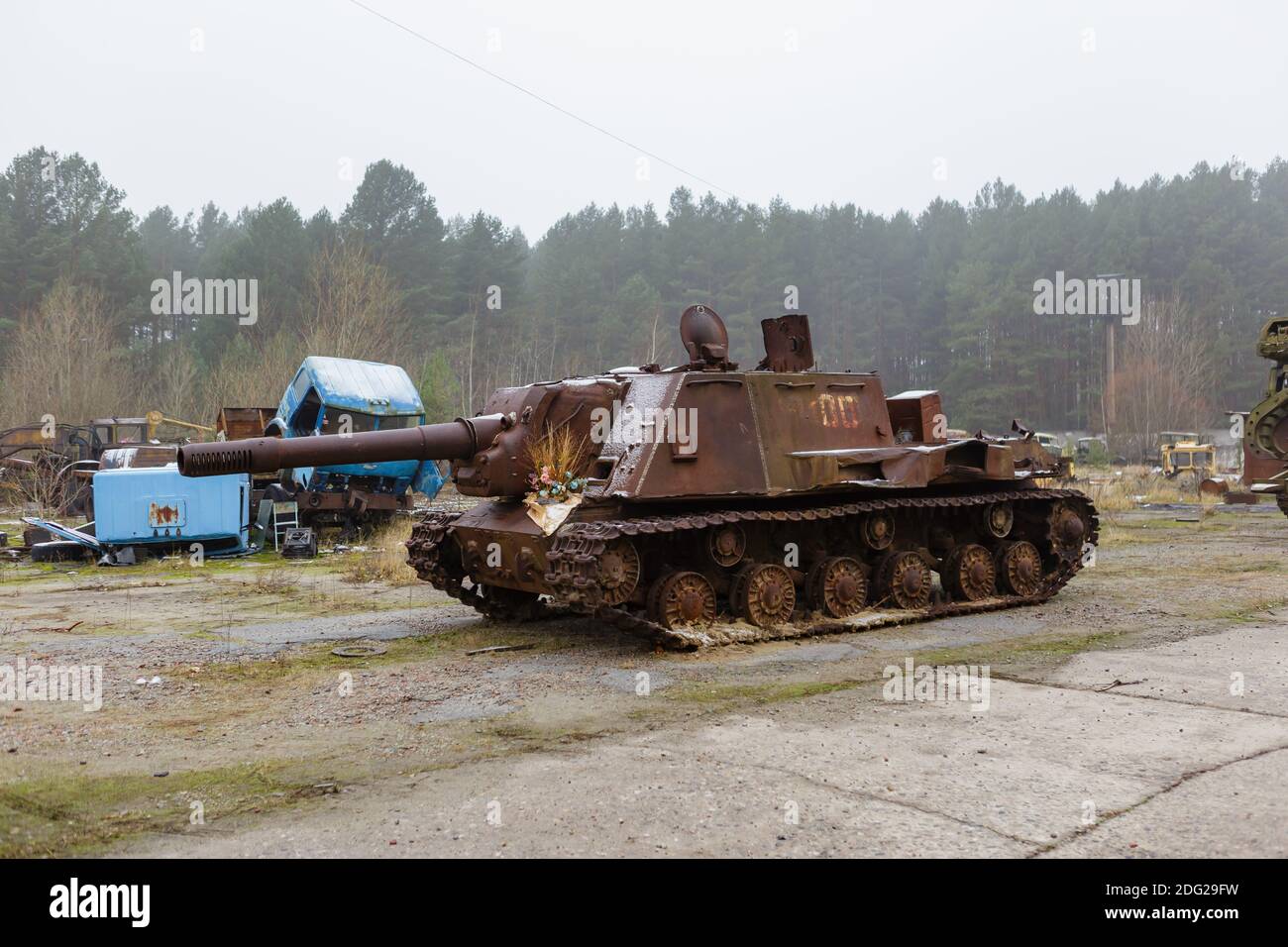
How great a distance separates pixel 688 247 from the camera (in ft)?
175

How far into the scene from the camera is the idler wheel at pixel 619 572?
28.7 feet

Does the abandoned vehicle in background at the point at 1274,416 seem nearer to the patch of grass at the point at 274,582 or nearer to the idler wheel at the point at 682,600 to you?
the idler wheel at the point at 682,600

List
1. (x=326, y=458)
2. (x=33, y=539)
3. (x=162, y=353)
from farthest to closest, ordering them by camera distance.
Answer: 1. (x=162, y=353)
2. (x=33, y=539)
3. (x=326, y=458)

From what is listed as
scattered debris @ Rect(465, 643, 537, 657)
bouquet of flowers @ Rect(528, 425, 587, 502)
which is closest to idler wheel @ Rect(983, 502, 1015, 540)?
bouquet of flowers @ Rect(528, 425, 587, 502)

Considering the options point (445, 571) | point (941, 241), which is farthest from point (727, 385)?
point (941, 241)

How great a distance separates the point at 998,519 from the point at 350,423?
12078mm

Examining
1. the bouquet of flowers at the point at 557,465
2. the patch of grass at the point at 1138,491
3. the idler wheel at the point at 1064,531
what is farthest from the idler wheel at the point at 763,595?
the patch of grass at the point at 1138,491

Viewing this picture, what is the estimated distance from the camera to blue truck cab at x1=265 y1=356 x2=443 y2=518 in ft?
63.8

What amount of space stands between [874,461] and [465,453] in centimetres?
396

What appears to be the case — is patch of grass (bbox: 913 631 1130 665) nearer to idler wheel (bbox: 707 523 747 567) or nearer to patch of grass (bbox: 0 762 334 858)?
idler wheel (bbox: 707 523 747 567)

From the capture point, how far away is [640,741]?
6.39 m

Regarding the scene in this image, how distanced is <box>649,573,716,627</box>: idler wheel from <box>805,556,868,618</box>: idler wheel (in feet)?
4.15
